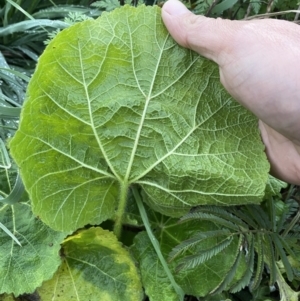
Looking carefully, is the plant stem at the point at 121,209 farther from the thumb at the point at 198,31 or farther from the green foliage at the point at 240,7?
the green foliage at the point at 240,7

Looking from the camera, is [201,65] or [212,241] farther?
[212,241]

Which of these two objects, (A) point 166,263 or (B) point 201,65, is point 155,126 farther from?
(A) point 166,263

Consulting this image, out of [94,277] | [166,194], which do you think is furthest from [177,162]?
[94,277]

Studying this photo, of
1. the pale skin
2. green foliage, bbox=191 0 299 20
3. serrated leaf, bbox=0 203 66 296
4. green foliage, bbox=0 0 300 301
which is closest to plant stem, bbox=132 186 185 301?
green foliage, bbox=0 0 300 301

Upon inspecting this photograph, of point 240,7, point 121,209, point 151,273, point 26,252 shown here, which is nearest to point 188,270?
point 151,273

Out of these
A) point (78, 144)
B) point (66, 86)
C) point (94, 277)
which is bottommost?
point (94, 277)

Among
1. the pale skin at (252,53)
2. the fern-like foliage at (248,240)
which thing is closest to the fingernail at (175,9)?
the pale skin at (252,53)

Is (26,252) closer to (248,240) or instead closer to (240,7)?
(248,240)
